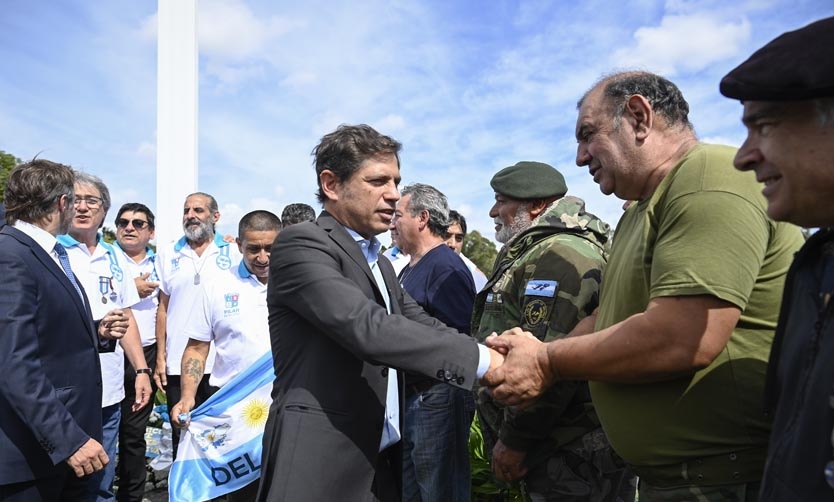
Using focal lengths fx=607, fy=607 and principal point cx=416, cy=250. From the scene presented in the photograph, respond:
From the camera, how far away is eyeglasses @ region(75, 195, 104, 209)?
4.82m

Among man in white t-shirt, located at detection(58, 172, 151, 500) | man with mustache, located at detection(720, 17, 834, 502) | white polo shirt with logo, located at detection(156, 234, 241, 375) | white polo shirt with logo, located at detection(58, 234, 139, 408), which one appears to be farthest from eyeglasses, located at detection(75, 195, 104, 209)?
man with mustache, located at detection(720, 17, 834, 502)

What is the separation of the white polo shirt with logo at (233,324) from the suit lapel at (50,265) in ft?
3.16

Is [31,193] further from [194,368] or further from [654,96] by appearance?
[654,96]

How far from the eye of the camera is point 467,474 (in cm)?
413

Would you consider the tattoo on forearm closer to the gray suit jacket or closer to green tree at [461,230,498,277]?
the gray suit jacket

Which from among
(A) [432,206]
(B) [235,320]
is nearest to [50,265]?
(B) [235,320]

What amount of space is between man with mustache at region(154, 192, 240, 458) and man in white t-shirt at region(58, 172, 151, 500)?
286mm

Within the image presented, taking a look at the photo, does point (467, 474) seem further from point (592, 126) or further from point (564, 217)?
point (592, 126)

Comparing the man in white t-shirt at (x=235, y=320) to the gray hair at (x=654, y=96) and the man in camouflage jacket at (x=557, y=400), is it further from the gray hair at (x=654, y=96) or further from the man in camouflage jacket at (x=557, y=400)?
the gray hair at (x=654, y=96)

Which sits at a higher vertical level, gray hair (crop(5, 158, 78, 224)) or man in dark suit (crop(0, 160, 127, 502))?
gray hair (crop(5, 158, 78, 224))

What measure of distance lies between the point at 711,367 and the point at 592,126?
1.00 m

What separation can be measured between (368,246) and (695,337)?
1402 millimetres

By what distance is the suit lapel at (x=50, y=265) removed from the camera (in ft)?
10.2

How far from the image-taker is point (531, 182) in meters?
3.64
